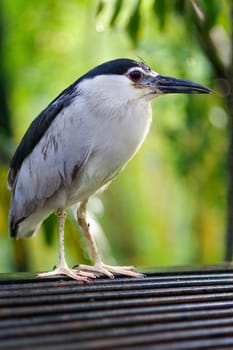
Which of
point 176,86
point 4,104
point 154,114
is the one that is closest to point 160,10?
point 176,86

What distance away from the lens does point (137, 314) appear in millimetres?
3064

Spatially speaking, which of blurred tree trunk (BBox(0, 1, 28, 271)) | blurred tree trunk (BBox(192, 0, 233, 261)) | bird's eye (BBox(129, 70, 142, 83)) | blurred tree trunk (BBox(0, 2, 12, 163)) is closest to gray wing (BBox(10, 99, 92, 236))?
bird's eye (BBox(129, 70, 142, 83))

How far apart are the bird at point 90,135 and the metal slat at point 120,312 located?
43 cm

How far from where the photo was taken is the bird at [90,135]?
4012 millimetres

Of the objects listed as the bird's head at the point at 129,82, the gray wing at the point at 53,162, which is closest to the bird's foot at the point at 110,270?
the gray wing at the point at 53,162

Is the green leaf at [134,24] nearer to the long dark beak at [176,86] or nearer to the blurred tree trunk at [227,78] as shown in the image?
the blurred tree trunk at [227,78]

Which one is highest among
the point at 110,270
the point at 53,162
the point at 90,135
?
the point at 90,135

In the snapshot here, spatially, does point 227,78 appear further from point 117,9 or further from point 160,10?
point 117,9

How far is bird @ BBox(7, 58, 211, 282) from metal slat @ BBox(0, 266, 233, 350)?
43cm

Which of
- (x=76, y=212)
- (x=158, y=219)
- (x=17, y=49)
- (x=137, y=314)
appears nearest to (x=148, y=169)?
(x=158, y=219)

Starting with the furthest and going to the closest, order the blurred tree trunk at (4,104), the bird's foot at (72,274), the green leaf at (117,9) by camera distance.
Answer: the blurred tree trunk at (4,104) < the green leaf at (117,9) < the bird's foot at (72,274)

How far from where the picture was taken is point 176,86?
4160 millimetres

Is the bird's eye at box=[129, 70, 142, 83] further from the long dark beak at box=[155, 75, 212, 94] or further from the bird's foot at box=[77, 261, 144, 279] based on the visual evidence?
the bird's foot at box=[77, 261, 144, 279]

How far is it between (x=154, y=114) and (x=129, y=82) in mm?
3781
